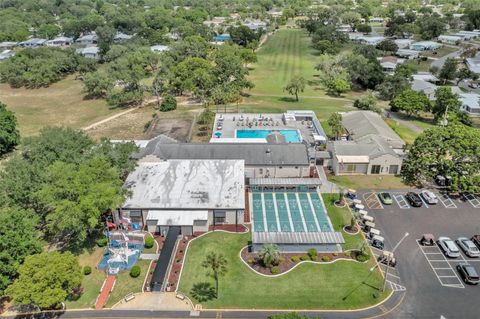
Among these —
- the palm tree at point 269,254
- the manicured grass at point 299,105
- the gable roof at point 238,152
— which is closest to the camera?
the palm tree at point 269,254

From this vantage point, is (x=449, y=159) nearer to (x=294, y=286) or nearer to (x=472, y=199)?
(x=472, y=199)

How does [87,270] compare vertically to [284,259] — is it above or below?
below

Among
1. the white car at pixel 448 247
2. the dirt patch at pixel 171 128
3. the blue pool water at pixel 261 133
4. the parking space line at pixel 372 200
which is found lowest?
the dirt patch at pixel 171 128

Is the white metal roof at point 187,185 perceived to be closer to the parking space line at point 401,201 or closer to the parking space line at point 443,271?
the parking space line at point 443,271

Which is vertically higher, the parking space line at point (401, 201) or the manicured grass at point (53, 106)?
the parking space line at point (401, 201)

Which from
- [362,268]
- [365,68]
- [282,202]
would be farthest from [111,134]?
[365,68]

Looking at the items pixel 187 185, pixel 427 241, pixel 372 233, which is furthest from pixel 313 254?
pixel 187 185

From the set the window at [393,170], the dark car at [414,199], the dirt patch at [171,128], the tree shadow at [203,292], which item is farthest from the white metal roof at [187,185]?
the window at [393,170]
